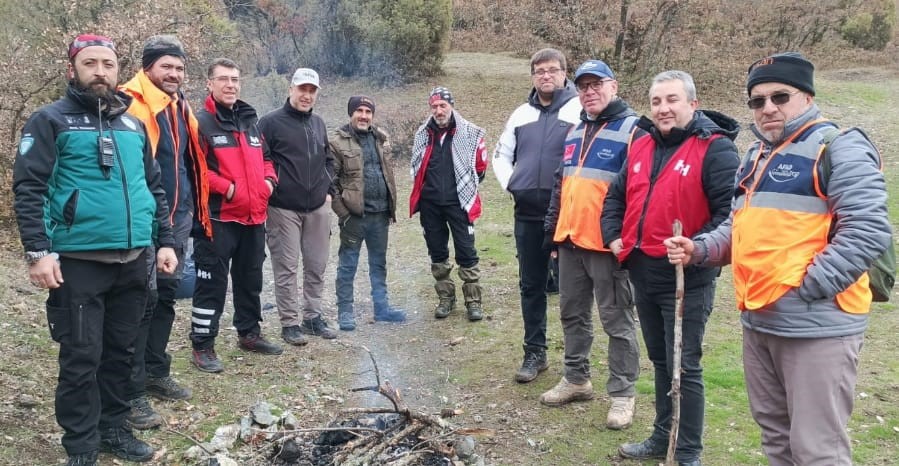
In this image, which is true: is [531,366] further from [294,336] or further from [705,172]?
[705,172]

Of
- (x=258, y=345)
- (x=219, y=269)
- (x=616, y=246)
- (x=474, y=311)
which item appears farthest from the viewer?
(x=474, y=311)

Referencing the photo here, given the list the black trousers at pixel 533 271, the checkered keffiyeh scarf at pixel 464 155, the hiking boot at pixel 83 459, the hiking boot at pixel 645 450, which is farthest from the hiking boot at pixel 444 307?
the hiking boot at pixel 83 459

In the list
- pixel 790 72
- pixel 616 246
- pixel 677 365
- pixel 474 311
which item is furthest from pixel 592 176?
pixel 474 311

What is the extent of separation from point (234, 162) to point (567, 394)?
110 inches

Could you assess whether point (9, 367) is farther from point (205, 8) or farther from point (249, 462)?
point (205, 8)

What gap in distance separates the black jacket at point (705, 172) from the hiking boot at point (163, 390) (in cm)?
294

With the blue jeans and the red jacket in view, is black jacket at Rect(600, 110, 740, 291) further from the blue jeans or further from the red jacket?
the blue jeans

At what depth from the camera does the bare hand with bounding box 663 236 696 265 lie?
10.5ft

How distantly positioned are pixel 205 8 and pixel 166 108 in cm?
Result: 1066

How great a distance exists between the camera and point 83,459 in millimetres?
3480

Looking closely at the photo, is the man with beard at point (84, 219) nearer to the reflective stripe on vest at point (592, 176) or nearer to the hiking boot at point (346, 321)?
the reflective stripe on vest at point (592, 176)

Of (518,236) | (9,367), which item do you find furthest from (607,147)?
(9,367)

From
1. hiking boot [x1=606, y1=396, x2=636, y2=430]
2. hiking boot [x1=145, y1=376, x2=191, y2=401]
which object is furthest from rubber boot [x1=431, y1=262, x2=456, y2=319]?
hiking boot [x1=145, y1=376, x2=191, y2=401]

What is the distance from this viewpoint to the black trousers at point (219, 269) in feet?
16.3
